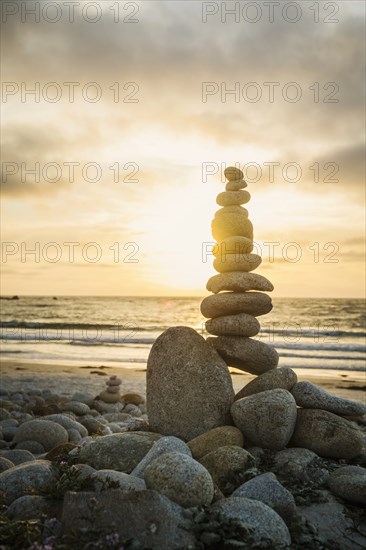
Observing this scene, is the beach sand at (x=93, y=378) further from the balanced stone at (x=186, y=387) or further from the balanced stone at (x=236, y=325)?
the balanced stone at (x=186, y=387)

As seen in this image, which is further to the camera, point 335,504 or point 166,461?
point 335,504

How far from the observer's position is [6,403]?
15.0 meters

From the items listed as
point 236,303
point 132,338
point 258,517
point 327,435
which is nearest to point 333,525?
point 258,517

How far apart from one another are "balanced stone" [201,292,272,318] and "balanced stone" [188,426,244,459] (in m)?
2.36

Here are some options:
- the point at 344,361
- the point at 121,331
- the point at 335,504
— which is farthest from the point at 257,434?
the point at 121,331

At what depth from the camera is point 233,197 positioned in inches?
406

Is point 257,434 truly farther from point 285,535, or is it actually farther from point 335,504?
point 285,535

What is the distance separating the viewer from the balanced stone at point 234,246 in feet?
33.0

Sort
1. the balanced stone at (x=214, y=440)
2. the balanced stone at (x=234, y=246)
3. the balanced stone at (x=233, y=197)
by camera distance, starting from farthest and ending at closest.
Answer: the balanced stone at (x=233, y=197) < the balanced stone at (x=234, y=246) < the balanced stone at (x=214, y=440)

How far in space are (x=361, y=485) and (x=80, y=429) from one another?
646 cm

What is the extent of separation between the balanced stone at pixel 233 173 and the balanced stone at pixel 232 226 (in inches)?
31.3

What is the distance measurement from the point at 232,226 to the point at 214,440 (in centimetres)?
413

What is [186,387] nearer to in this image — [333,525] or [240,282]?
[240,282]

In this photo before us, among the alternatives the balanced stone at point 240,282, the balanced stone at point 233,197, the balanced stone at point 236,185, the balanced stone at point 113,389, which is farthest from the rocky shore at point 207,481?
the balanced stone at point 113,389
